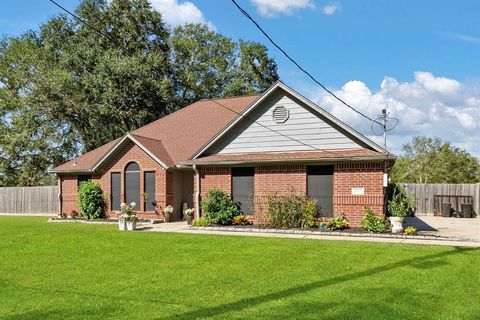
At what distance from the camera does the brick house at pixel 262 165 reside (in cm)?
1577

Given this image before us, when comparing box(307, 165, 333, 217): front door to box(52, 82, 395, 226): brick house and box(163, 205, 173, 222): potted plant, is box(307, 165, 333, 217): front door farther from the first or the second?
box(163, 205, 173, 222): potted plant

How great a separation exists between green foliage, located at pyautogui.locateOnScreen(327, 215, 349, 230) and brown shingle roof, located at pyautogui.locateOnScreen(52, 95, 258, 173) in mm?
7956

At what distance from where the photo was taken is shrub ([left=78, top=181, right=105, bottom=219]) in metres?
22.1

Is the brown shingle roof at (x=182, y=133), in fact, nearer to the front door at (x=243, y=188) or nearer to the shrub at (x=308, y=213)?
the front door at (x=243, y=188)

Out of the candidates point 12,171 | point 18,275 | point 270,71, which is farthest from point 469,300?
point 12,171

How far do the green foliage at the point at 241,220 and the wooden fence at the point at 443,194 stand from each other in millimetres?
11870

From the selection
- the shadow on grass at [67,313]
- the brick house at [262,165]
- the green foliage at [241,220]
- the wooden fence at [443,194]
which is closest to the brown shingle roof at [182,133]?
the brick house at [262,165]

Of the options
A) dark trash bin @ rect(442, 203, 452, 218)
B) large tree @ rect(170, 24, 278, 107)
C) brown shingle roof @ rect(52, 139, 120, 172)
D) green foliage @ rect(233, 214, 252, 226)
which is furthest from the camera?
large tree @ rect(170, 24, 278, 107)

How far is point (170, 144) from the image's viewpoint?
2334 centimetres

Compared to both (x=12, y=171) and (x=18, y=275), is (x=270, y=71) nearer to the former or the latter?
(x=12, y=171)

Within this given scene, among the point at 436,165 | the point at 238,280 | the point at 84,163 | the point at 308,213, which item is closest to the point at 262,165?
the point at 308,213

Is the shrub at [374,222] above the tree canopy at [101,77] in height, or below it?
below

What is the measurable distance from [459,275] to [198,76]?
3365 cm

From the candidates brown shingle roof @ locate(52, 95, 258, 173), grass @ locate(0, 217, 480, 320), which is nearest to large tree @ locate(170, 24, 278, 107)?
brown shingle roof @ locate(52, 95, 258, 173)
